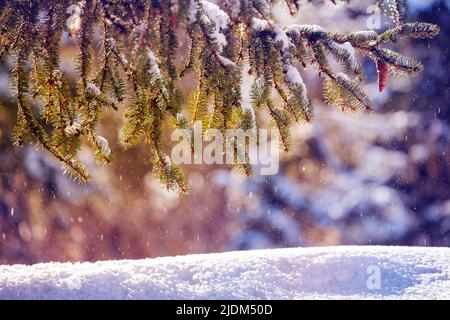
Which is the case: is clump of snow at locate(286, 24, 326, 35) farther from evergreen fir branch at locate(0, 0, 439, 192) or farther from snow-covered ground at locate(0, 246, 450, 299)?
snow-covered ground at locate(0, 246, 450, 299)

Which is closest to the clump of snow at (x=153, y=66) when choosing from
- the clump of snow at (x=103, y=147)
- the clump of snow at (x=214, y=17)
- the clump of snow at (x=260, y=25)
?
the clump of snow at (x=214, y=17)

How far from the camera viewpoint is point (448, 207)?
31.9 feet

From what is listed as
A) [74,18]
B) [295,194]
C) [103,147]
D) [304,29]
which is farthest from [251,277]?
[295,194]

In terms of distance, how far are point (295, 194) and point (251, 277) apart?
23.0 ft

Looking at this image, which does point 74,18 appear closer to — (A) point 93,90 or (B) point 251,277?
(A) point 93,90

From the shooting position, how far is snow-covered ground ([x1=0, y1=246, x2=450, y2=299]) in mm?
3006

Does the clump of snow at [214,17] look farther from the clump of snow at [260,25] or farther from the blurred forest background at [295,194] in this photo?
the blurred forest background at [295,194]

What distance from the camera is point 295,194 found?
10.2 metres

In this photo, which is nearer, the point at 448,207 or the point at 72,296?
the point at 72,296

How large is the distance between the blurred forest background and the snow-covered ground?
584 cm

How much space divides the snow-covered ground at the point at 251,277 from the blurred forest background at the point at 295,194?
584cm
